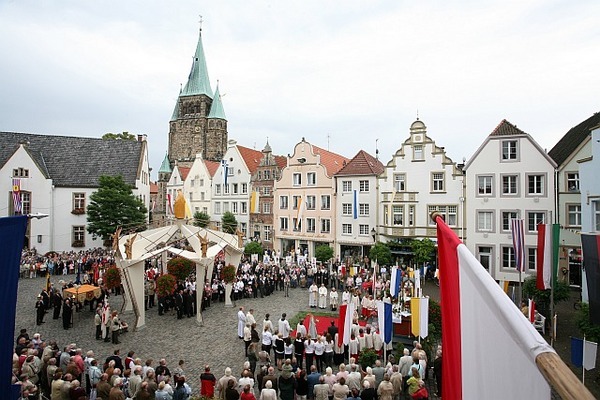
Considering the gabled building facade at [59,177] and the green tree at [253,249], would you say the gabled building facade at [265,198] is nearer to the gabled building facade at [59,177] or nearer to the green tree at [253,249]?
the green tree at [253,249]

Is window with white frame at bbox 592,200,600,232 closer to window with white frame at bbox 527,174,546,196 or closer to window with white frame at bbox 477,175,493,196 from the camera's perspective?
window with white frame at bbox 527,174,546,196

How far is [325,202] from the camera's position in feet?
126

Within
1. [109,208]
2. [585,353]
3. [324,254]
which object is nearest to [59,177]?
[109,208]

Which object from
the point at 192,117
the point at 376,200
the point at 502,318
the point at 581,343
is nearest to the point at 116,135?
the point at 192,117

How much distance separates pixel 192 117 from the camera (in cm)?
8331

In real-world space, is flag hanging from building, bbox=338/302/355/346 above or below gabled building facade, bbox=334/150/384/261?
below

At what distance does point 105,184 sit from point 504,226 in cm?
3560

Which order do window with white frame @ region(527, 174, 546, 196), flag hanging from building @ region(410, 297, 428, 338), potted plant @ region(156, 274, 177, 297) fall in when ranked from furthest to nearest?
window with white frame @ region(527, 174, 546, 196) → potted plant @ region(156, 274, 177, 297) → flag hanging from building @ region(410, 297, 428, 338)

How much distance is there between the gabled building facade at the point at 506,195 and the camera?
2845 cm

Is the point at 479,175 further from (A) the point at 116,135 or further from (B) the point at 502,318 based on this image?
(A) the point at 116,135

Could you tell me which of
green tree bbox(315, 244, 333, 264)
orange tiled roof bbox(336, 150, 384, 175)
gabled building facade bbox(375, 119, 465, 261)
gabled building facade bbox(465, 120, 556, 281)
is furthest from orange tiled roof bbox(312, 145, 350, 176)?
gabled building facade bbox(465, 120, 556, 281)

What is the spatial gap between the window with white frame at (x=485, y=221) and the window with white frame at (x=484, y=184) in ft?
4.97

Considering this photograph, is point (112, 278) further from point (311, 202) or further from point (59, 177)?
point (59, 177)

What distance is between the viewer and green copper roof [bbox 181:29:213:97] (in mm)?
84625
